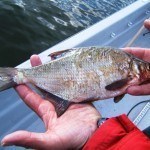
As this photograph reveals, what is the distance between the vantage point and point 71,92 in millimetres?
3227

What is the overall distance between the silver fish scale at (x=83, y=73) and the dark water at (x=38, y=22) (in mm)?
4079

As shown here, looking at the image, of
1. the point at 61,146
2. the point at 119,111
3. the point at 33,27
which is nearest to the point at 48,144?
the point at 61,146

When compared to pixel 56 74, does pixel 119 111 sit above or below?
below

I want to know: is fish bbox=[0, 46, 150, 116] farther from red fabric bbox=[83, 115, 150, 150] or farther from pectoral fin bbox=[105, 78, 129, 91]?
red fabric bbox=[83, 115, 150, 150]

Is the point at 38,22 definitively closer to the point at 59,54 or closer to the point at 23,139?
the point at 59,54

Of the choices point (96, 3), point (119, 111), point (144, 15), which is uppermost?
point (144, 15)

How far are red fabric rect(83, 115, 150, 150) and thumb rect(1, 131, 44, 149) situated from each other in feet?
1.18

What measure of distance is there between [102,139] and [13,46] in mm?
5943

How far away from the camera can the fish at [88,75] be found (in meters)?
3.19

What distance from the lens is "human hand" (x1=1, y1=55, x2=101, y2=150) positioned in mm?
2273

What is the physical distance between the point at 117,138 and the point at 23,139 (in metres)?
0.67

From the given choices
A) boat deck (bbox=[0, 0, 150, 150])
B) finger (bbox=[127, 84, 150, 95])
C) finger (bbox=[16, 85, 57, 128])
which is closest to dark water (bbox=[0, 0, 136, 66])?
boat deck (bbox=[0, 0, 150, 150])

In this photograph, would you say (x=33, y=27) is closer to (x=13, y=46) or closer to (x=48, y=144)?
(x=13, y=46)

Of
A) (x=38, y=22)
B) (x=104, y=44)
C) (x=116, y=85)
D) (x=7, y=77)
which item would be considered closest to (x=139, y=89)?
(x=116, y=85)
